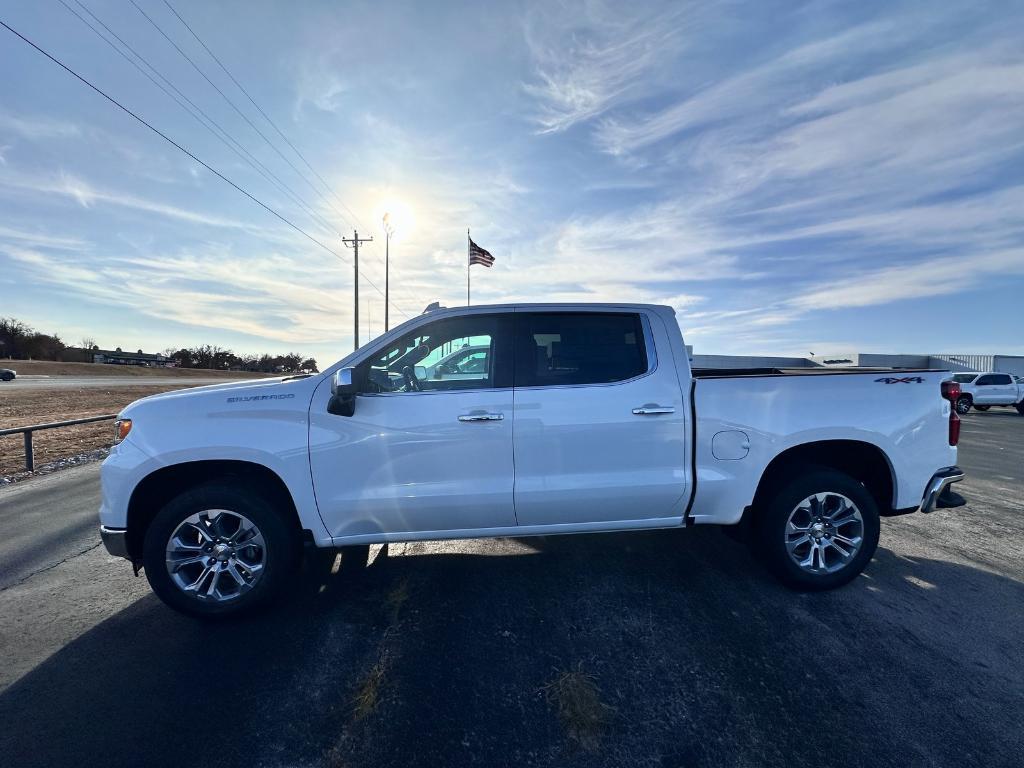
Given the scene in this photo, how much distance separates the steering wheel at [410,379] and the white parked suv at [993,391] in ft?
84.0

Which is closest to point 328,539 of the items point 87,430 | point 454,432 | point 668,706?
point 454,432

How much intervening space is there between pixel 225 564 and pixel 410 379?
164 centimetres

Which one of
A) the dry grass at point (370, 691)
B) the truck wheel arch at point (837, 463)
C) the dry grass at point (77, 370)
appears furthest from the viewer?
the dry grass at point (77, 370)

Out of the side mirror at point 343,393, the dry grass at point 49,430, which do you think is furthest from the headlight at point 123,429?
the dry grass at point 49,430

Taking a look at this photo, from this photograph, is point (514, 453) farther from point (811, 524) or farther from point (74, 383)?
point (74, 383)

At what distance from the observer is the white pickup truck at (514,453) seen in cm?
302

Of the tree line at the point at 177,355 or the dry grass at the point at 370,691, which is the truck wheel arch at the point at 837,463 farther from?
the tree line at the point at 177,355

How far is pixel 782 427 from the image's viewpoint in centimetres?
331

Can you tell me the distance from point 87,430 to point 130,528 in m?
11.9

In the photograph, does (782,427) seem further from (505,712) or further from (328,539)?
(328,539)

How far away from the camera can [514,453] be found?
3145 mm

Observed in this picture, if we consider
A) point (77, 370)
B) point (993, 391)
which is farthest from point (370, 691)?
point (77, 370)

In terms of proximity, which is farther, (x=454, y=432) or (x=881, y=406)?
(x=881, y=406)

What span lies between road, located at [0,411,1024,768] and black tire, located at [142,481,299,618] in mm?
164
